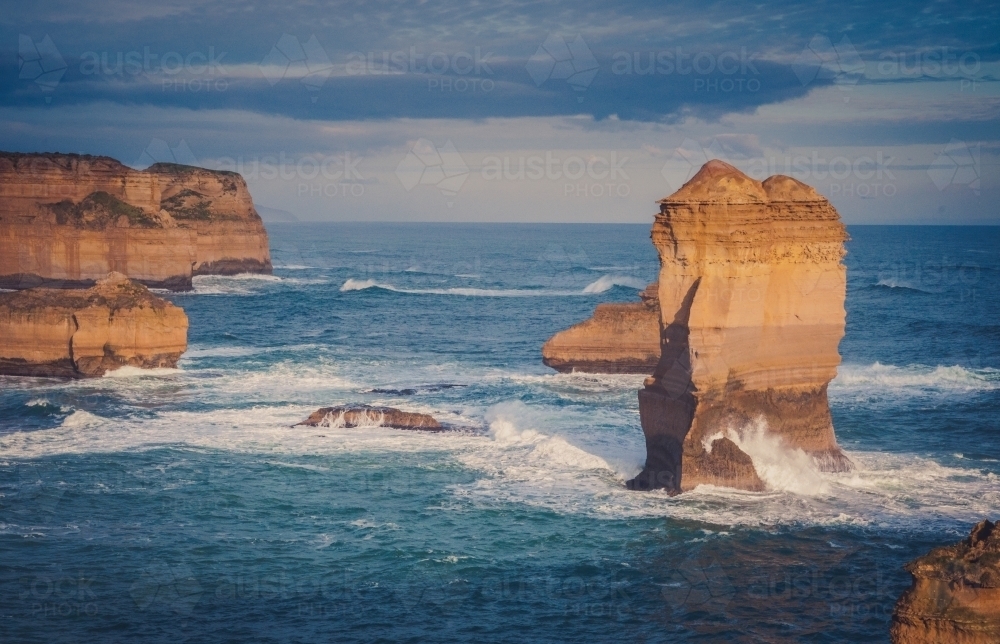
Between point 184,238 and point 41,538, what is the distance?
6236 centimetres

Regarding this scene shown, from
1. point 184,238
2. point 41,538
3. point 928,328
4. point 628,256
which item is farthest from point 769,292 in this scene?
point 628,256

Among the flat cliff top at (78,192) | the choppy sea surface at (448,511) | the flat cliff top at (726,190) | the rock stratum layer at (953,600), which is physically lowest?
the choppy sea surface at (448,511)

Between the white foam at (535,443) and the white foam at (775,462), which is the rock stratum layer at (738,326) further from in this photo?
the white foam at (535,443)

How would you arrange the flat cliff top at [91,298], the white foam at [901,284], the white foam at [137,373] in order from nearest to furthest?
the flat cliff top at [91,298] → the white foam at [137,373] → the white foam at [901,284]

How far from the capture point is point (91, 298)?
41.6 meters

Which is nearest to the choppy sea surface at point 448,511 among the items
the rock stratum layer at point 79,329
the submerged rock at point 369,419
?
the submerged rock at point 369,419

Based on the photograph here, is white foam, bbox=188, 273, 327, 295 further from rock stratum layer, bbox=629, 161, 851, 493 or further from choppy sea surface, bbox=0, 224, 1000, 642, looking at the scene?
rock stratum layer, bbox=629, 161, 851, 493

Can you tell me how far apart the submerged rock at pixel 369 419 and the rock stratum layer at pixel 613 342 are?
10.1 m

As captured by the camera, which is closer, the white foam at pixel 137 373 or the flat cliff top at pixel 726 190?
the flat cliff top at pixel 726 190

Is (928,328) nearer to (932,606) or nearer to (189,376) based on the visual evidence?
(189,376)

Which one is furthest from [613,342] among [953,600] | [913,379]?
[953,600]

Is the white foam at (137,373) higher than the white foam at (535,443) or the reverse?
higher

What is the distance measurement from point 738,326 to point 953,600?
12.9m

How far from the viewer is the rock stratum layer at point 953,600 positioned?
12.6 metres
